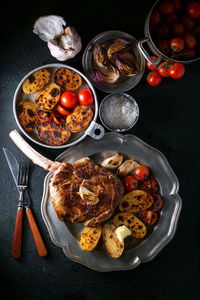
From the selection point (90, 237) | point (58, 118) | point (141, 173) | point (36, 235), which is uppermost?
point (58, 118)

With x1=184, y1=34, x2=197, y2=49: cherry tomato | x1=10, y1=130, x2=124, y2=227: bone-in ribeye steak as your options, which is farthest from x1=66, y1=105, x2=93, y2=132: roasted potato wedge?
x1=184, y1=34, x2=197, y2=49: cherry tomato

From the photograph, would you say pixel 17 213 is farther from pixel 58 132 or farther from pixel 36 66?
pixel 36 66

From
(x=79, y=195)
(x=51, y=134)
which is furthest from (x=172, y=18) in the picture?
(x=79, y=195)

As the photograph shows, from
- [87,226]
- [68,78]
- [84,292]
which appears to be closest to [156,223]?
[87,226]

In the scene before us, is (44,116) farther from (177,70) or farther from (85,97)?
(177,70)

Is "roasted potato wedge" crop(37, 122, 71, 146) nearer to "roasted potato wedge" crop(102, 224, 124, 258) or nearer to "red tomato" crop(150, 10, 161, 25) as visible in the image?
"roasted potato wedge" crop(102, 224, 124, 258)
